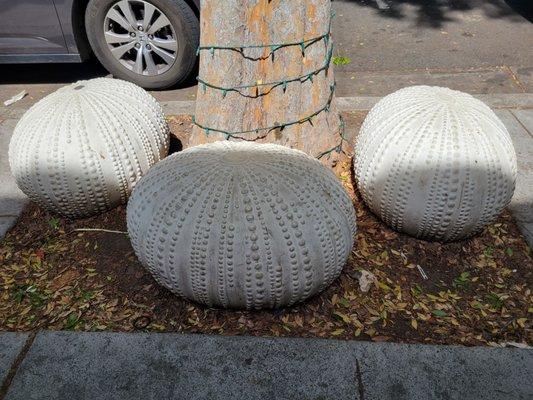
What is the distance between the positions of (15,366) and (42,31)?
14.5 ft

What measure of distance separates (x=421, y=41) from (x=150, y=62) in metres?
4.23

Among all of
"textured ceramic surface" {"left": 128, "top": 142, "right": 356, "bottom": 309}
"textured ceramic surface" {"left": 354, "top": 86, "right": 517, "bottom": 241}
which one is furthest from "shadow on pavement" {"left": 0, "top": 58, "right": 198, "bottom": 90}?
"textured ceramic surface" {"left": 128, "top": 142, "right": 356, "bottom": 309}

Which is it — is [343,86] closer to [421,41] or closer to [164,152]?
[421,41]

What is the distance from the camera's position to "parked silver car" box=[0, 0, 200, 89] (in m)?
5.46

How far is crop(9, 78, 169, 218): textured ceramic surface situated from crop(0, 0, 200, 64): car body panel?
8.04 feet

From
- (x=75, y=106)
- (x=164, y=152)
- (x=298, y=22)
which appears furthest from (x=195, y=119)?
(x=298, y=22)

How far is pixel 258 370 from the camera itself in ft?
8.45

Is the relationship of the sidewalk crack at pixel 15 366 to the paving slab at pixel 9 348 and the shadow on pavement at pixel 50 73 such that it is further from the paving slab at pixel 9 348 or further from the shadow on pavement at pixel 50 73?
the shadow on pavement at pixel 50 73

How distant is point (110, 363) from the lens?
262 centimetres

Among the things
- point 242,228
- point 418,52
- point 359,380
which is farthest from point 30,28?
point 359,380

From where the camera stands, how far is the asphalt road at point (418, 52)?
19.9 feet

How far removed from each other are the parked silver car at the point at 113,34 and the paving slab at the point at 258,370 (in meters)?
3.89

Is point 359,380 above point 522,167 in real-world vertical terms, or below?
below

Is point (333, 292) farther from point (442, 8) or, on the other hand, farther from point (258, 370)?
point (442, 8)
